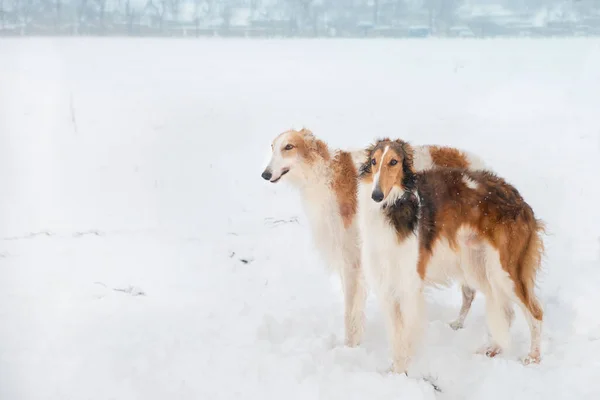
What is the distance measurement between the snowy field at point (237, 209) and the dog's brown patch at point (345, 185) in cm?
88

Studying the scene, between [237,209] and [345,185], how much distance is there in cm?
293

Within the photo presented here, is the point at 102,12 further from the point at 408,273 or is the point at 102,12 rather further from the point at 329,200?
the point at 408,273

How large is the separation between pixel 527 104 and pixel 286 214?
332 cm

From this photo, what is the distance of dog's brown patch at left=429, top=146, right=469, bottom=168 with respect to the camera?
4363mm

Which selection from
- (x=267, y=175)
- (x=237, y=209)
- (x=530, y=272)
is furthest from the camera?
(x=237, y=209)

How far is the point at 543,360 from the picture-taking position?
3.43m

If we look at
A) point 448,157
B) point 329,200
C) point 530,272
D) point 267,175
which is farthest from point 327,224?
point 530,272

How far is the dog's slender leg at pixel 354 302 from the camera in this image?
3.79 m

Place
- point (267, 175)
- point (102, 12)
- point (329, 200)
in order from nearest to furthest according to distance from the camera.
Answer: point (267, 175) < point (329, 200) < point (102, 12)

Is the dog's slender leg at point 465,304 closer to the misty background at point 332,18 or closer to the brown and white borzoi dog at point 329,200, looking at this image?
the brown and white borzoi dog at point 329,200

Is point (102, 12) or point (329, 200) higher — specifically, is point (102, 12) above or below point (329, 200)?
above

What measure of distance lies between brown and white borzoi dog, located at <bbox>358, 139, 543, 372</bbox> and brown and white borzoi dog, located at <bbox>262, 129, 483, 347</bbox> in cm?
54

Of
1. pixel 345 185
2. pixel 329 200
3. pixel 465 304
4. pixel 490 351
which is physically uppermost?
pixel 345 185

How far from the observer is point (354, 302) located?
3859 millimetres
